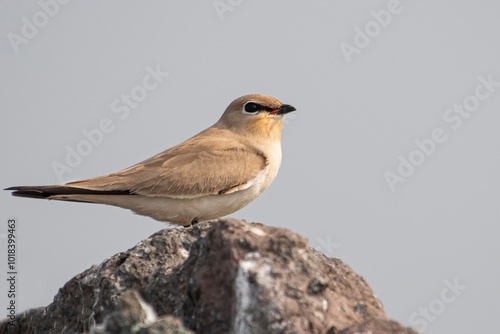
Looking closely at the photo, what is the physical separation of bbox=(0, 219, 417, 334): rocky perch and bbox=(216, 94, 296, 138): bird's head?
567 cm

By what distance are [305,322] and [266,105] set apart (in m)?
7.57

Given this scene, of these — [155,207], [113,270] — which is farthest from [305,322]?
[155,207]

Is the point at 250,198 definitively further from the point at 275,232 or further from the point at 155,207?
the point at 275,232

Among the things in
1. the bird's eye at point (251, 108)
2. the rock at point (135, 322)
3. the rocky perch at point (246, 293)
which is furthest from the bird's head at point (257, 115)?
the rock at point (135, 322)

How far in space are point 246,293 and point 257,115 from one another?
7444 millimetres

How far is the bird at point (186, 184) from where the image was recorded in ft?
33.6

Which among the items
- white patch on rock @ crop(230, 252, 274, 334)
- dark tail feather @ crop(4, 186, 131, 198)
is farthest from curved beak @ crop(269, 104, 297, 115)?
white patch on rock @ crop(230, 252, 274, 334)

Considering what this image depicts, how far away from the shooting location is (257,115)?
40.3 feet

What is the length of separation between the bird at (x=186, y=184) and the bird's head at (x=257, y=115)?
593 mm

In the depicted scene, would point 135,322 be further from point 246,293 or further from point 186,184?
point 186,184

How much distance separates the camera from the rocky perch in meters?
5.00

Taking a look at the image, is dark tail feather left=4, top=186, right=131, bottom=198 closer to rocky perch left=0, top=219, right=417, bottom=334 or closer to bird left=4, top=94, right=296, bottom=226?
bird left=4, top=94, right=296, bottom=226

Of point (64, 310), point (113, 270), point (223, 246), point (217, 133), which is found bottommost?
point (64, 310)

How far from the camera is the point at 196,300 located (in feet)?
18.1
